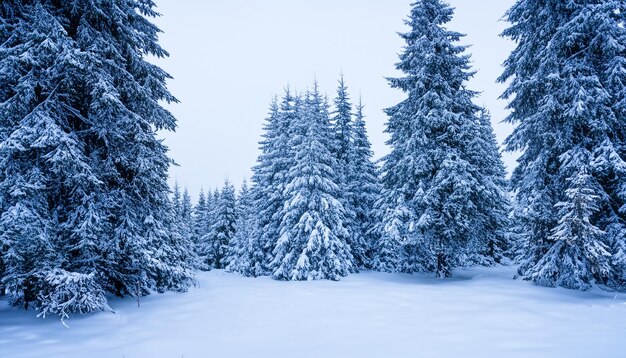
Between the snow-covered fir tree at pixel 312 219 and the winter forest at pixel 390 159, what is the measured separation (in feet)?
1.18

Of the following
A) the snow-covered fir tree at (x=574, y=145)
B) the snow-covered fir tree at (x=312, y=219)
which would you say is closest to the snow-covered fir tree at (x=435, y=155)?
the snow-covered fir tree at (x=574, y=145)

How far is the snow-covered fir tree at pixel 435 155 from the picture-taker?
15.5m

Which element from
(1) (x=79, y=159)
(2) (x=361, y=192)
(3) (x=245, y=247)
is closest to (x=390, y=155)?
(2) (x=361, y=192)

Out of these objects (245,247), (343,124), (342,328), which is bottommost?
(342,328)

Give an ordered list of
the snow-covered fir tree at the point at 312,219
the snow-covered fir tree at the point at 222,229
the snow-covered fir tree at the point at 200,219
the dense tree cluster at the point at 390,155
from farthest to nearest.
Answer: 1. the snow-covered fir tree at the point at 200,219
2. the snow-covered fir tree at the point at 222,229
3. the snow-covered fir tree at the point at 312,219
4. the dense tree cluster at the point at 390,155

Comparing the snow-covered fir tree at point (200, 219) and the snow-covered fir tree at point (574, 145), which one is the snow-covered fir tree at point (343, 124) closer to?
the snow-covered fir tree at point (574, 145)

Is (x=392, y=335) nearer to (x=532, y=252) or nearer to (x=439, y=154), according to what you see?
(x=532, y=252)

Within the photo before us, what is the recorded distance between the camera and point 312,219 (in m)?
20.4

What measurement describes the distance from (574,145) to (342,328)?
393 inches

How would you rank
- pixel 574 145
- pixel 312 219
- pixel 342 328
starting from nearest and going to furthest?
pixel 342 328 < pixel 574 145 < pixel 312 219

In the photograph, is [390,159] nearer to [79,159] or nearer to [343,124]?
[343,124]

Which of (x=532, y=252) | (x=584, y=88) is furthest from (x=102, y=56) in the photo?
(x=532, y=252)

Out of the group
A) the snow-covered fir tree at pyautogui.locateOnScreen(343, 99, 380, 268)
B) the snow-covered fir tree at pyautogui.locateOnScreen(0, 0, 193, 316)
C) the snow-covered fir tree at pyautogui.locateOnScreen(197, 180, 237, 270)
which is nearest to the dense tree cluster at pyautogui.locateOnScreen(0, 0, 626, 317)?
the snow-covered fir tree at pyautogui.locateOnScreen(0, 0, 193, 316)

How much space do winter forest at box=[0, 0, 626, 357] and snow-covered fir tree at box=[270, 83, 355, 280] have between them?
1.18 ft
